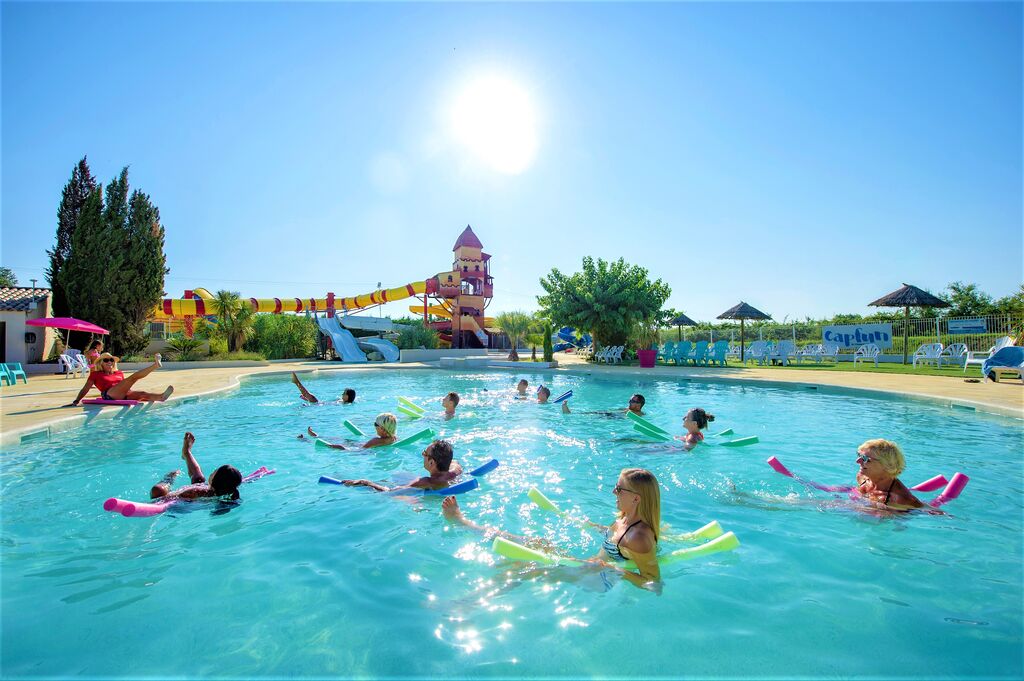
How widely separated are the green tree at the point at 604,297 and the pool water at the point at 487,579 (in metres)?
14.4

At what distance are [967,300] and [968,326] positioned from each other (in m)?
17.4

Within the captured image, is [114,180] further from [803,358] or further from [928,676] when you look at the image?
[803,358]

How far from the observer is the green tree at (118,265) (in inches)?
705

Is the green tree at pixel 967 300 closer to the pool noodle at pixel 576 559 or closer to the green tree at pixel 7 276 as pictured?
the pool noodle at pixel 576 559

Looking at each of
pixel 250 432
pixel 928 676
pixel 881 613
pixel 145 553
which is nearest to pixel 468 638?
pixel 928 676

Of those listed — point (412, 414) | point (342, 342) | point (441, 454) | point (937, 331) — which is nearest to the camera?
point (441, 454)

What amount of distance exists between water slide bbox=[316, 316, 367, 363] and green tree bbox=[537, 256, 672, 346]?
10274mm

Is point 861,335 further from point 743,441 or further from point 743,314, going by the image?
point 743,441

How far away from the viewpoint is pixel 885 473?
4.00m

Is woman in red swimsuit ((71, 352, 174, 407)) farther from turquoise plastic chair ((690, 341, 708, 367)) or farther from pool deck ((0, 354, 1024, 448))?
turquoise plastic chair ((690, 341, 708, 367))

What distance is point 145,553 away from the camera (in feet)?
11.4

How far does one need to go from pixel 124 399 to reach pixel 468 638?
9.83 metres

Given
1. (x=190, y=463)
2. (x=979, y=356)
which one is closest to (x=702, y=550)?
(x=190, y=463)

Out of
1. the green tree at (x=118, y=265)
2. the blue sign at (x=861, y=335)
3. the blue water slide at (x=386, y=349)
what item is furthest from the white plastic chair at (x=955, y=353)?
the green tree at (x=118, y=265)
